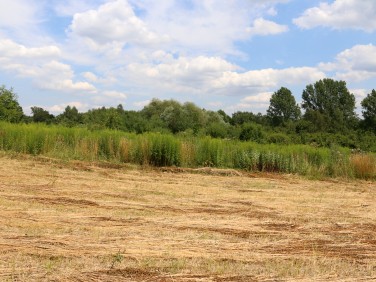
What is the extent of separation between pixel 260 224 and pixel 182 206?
1997 millimetres

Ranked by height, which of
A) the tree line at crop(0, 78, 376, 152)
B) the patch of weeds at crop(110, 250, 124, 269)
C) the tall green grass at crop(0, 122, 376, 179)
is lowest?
the patch of weeds at crop(110, 250, 124, 269)

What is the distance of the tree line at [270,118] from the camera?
32875mm

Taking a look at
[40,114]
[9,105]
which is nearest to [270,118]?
[40,114]

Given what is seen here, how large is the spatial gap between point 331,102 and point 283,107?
6.50 m

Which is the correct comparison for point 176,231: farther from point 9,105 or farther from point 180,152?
point 9,105

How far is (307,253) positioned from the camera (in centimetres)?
561

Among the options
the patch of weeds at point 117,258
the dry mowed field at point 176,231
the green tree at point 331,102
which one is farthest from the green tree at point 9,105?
the green tree at point 331,102

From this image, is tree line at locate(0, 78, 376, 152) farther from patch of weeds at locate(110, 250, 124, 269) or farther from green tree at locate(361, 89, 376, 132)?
patch of weeds at locate(110, 250, 124, 269)

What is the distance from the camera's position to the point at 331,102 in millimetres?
62969

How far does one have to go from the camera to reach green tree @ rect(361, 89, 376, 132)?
5500 cm

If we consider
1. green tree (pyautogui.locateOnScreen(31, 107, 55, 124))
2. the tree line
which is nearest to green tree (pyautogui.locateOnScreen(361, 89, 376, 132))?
the tree line

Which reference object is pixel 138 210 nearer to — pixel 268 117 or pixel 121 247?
pixel 121 247

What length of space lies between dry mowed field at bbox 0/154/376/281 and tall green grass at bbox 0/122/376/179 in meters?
4.12

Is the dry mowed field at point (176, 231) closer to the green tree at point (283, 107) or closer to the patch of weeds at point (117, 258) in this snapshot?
the patch of weeds at point (117, 258)
